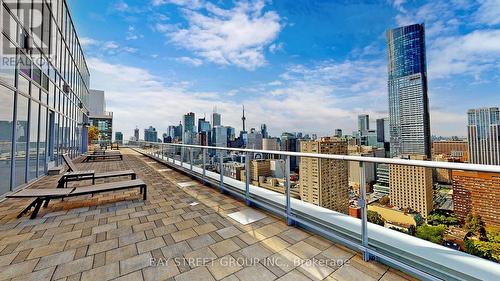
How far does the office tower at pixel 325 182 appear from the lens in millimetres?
2371

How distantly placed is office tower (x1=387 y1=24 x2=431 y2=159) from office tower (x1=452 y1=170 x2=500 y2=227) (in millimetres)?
45398

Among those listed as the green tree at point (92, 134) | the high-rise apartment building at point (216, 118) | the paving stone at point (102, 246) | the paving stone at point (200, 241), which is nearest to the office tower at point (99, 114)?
the green tree at point (92, 134)

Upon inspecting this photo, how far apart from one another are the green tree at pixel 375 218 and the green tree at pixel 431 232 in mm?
314

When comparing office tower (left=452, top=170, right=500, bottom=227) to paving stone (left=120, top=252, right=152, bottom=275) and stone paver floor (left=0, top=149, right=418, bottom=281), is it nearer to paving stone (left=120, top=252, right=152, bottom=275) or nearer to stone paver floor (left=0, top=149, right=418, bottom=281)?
stone paver floor (left=0, top=149, right=418, bottom=281)

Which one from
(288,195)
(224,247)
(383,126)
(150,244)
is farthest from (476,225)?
(383,126)

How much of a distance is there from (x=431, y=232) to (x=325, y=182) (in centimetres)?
104

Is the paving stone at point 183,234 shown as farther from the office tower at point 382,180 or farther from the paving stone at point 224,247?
the office tower at point 382,180

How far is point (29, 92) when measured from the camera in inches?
238

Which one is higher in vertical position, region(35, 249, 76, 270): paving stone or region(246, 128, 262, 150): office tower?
region(246, 128, 262, 150): office tower

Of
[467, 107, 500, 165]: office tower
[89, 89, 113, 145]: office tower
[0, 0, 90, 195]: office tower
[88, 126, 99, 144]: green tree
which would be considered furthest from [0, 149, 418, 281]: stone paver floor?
[89, 89, 113, 145]: office tower

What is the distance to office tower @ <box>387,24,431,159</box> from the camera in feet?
153

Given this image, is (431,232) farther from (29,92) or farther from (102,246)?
(29,92)

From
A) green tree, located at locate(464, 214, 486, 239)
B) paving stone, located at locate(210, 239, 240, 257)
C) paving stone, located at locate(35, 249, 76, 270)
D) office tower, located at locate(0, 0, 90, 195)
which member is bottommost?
paving stone, located at locate(210, 239, 240, 257)

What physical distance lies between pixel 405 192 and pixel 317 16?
1473 cm
